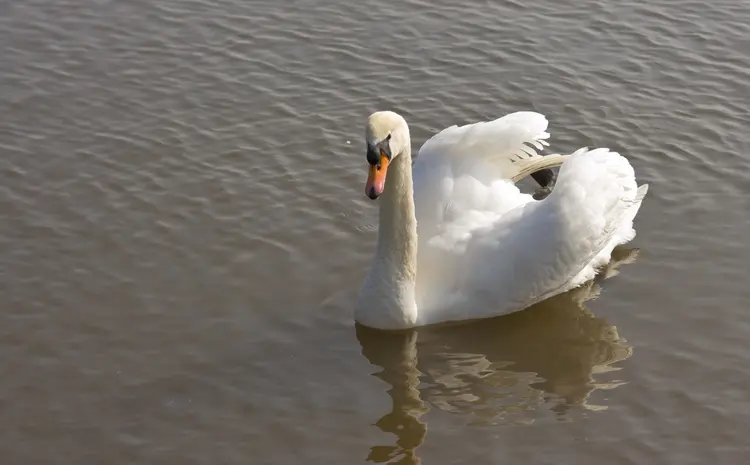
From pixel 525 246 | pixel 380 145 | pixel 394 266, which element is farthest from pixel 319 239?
pixel 380 145

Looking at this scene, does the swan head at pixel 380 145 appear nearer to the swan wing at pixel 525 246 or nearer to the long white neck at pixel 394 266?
the long white neck at pixel 394 266

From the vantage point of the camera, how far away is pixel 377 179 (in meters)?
8.30

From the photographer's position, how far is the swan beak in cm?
824

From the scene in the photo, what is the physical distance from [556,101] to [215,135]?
11.5ft

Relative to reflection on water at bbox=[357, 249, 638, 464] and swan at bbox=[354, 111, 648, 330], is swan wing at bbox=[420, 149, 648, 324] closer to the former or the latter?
swan at bbox=[354, 111, 648, 330]

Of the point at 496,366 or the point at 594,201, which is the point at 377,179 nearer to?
the point at 496,366

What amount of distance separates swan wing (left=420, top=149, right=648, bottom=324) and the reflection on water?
21cm

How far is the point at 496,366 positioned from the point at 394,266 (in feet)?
3.50

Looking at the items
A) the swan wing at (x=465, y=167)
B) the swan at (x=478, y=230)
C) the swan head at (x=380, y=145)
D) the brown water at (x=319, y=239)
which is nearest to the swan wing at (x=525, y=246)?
the swan at (x=478, y=230)

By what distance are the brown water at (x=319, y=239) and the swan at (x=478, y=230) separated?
0.31 metres

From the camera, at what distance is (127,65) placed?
43.0ft

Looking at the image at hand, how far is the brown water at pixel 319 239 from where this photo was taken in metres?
8.30

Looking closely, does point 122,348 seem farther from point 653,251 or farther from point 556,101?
point 556,101

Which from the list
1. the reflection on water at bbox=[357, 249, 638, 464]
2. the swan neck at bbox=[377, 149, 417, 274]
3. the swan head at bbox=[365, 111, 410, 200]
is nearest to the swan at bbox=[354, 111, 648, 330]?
the swan neck at bbox=[377, 149, 417, 274]
